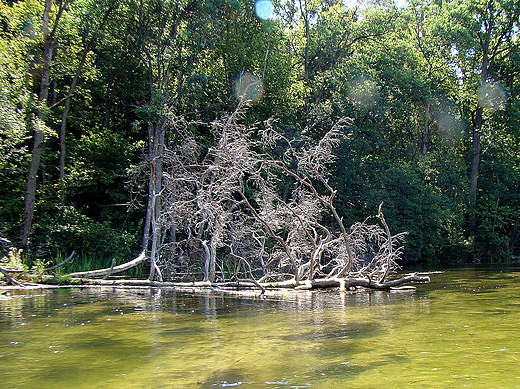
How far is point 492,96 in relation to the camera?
3108 cm

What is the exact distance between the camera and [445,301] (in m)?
9.73

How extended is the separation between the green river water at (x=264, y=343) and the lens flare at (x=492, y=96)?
24.1m

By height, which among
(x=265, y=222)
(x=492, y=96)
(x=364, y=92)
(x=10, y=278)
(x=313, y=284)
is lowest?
(x=313, y=284)

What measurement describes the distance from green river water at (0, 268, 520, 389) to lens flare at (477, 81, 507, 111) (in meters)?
24.1

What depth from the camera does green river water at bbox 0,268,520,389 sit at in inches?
177

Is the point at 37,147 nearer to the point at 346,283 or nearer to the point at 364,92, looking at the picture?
the point at 346,283

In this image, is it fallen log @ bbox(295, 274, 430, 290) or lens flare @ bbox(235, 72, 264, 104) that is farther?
lens flare @ bbox(235, 72, 264, 104)

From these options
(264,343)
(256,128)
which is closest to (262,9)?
(256,128)

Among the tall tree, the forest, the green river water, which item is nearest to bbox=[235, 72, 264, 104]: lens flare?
the forest

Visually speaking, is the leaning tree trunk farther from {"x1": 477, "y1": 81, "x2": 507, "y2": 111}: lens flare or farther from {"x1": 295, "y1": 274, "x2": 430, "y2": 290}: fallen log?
{"x1": 477, "y1": 81, "x2": 507, "y2": 111}: lens flare

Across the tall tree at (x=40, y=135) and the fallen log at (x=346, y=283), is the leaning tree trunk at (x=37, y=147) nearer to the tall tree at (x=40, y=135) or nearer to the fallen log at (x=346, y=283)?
the tall tree at (x=40, y=135)

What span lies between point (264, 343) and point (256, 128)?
9498 mm

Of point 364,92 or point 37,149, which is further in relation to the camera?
point 364,92

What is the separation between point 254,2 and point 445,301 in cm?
2028
